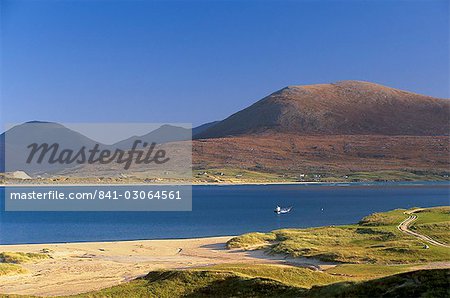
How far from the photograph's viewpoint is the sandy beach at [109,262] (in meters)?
34.8

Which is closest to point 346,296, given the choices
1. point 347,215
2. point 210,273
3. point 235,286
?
point 235,286

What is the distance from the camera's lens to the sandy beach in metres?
34.8

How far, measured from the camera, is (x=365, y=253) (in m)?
43.1

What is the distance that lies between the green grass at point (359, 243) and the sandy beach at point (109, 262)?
2.06 m

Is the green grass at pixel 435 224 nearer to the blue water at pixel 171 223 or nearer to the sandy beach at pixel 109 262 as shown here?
the sandy beach at pixel 109 262

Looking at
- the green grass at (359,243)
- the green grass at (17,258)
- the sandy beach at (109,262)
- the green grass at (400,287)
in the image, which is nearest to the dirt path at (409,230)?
the green grass at (359,243)

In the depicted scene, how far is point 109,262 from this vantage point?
46.4 meters

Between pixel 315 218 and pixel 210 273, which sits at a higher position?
pixel 210 273

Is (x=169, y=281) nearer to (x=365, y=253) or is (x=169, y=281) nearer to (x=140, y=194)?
(x=365, y=253)

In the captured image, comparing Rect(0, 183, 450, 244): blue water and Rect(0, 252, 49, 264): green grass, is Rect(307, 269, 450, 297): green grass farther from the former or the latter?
Rect(0, 183, 450, 244): blue water

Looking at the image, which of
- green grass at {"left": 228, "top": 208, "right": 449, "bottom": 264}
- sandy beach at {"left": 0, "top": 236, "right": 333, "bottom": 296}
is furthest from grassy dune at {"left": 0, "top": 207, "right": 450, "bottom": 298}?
sandy beach at {"left": 0, "top": 236, "right": 333, "bottom": 296}

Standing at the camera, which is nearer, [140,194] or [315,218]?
[315,218]

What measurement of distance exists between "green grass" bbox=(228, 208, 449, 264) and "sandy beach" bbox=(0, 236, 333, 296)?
2057 millimetres

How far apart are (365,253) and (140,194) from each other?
14981cm
